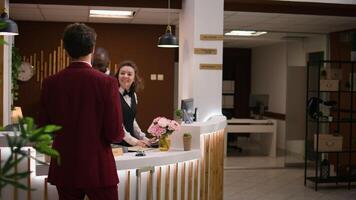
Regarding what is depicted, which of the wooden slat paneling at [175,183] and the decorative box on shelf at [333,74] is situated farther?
the decorative box on shelf at [333,74]

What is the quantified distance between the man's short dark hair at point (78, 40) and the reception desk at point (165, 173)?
92 cm

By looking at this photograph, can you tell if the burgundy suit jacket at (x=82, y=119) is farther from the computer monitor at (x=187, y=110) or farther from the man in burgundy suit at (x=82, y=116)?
the computer monitor at (x=187, y=110)

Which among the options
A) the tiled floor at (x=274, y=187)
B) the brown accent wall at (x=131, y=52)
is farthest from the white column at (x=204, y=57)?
the brown accent wall at (x=131, y=52)

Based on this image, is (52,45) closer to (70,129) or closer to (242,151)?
(242,151)

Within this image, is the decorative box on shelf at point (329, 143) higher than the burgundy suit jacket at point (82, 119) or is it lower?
lower

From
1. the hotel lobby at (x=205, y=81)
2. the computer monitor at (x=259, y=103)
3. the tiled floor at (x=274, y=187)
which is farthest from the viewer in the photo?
the computer monitor at (x=259, y=103)

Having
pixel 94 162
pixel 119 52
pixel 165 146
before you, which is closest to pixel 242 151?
pixel 119 52

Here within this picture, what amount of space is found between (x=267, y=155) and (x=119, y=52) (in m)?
4.01

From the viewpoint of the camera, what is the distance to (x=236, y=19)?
8023 mm

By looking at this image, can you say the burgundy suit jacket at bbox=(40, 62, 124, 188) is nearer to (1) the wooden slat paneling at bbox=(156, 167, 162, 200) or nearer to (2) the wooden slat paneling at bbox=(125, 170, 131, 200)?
(2) the wooden slat paneling at bbox=(125, 170, 131, 200)

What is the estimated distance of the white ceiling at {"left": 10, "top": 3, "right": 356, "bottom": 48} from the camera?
746cm

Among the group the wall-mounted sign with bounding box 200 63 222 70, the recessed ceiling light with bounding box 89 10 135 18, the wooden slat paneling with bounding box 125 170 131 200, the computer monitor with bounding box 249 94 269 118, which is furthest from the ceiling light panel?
the computer monitor with bounding box 249 94 269 118

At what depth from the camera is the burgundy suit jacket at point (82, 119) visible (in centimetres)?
237

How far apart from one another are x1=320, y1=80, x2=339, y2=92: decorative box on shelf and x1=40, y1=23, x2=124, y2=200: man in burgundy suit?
216 inches
